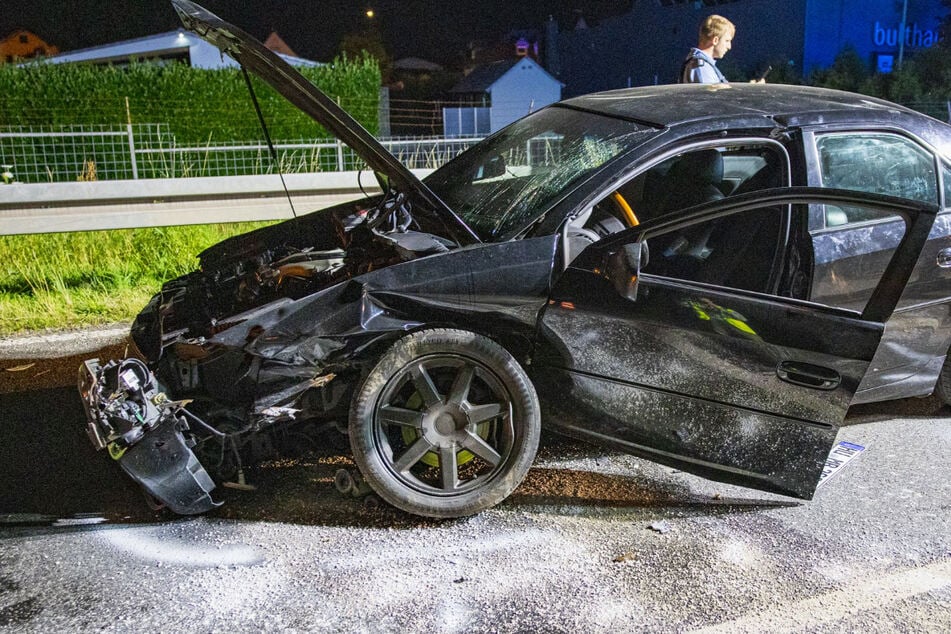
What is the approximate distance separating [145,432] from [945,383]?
12.4 feet

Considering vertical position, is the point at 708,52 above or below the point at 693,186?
above

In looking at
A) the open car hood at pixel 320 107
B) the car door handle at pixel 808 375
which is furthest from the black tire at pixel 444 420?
the car door handle at pixel 808 375

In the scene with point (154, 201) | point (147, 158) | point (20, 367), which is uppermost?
point (147, 158)

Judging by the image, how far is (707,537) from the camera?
128 inches

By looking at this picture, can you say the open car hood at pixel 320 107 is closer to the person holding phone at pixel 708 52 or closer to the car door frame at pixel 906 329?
the car door frame at pixel 906 329

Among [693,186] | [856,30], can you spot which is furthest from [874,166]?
[856,30]

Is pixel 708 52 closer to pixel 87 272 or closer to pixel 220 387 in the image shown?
pixel 220 387

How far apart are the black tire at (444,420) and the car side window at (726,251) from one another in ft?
2.78

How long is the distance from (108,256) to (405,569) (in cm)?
523

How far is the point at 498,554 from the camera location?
123 inches

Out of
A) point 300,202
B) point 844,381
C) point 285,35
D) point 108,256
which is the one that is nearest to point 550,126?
point 844,381

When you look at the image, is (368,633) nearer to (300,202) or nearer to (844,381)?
(844,381)

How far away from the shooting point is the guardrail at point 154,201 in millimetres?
5953

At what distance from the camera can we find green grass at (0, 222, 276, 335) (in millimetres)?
5945
